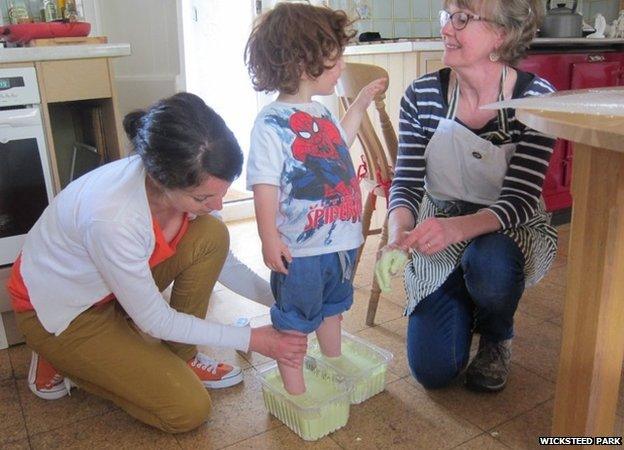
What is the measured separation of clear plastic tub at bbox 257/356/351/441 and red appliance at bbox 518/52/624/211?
5.14 ft

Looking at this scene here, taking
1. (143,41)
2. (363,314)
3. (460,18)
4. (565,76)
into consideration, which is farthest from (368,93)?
(565,76)

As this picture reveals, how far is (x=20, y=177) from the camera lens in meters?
1.73

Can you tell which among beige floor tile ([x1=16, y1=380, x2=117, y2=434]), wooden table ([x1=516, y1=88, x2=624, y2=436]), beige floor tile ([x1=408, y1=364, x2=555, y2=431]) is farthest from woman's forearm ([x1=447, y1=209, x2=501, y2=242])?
beige floor tile ([x1=16, y1=380, x2=117, y2=434])

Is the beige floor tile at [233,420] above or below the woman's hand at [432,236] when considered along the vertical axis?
below

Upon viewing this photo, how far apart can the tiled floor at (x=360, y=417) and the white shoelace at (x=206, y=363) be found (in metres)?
0.07

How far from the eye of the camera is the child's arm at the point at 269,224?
1.15m

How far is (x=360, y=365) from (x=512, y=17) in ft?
2.81

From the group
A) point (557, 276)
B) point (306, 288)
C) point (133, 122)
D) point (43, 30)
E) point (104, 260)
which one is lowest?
point (557, 276)

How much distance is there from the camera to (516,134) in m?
1.32

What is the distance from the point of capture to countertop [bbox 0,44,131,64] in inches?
64.6

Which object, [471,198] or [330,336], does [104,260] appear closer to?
[330,336]

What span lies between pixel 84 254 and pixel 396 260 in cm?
64

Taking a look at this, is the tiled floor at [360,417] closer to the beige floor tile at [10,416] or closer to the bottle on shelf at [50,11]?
the beige floor tile at [10,416]

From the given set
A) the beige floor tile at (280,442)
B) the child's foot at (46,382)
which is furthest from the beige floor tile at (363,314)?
the child's foot at (46,382)
